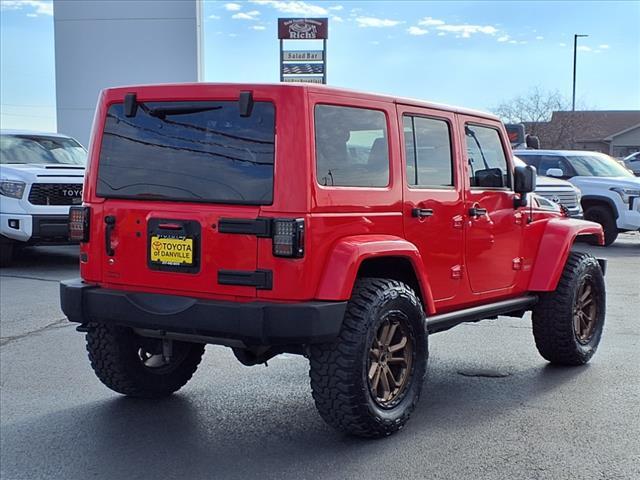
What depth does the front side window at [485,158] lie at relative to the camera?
223 inches

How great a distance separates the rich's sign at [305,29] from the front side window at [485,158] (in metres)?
20.5

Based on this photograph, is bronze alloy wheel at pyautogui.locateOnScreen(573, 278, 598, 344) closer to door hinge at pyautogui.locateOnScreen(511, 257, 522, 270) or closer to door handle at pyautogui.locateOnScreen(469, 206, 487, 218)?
door hinge at pyautogui.locateOnScreen(511, 257, 522, 270)

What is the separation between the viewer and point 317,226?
425cm

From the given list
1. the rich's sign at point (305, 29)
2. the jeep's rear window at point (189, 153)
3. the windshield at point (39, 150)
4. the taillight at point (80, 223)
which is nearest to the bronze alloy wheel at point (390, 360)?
the jeep's rear window at point (189, 153)

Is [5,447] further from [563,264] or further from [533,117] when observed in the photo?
[533,117]

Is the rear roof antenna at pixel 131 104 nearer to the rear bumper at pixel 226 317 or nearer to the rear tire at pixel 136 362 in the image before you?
the rear bumper at pixel 226 317

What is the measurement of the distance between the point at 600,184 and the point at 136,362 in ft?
39.7

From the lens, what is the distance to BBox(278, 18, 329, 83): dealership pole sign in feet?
83.6

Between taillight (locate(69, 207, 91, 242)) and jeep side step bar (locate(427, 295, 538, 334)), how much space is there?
85.8 inches

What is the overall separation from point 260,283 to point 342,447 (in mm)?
1083

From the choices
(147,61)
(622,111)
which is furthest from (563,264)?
(622,111)

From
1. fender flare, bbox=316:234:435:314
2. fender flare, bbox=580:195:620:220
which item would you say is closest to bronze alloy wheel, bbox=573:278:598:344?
fender flare, bbox=316:234:435:314

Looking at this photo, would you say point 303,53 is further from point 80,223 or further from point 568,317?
point 80,223

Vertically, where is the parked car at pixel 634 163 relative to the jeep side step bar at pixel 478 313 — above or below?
above
